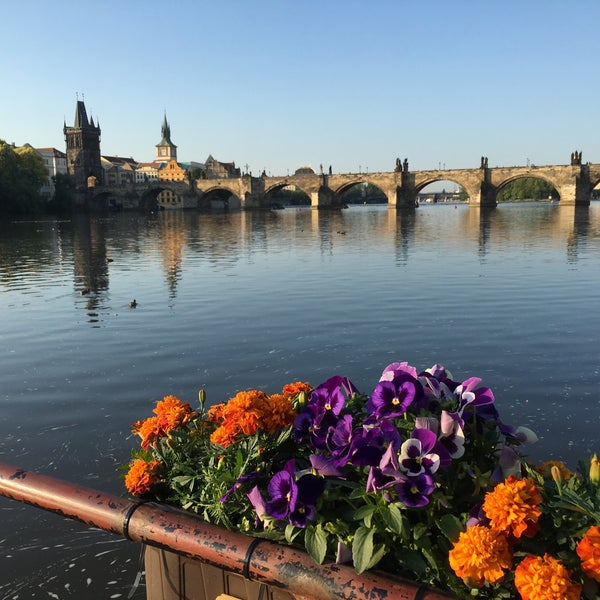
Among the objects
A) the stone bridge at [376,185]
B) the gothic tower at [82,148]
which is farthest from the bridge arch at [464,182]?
the gothic tower at [82,148]

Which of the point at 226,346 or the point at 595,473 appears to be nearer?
the point at 595,473

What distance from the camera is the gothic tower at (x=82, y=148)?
392ft

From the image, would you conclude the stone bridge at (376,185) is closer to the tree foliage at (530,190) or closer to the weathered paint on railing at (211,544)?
the tree foliage at (530,190)

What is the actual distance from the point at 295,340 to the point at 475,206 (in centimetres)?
7766

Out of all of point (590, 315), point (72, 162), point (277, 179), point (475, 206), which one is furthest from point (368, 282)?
point (72, 162)

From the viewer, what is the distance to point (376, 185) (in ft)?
291

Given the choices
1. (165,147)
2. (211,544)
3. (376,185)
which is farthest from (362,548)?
(165,147)

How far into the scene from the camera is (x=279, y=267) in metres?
20.7

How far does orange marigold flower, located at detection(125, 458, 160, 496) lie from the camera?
246 cm

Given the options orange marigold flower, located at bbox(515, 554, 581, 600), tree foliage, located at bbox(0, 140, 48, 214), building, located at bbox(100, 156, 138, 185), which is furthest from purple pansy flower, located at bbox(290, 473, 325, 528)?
building, located at bbox(100, 156, 138, 185)

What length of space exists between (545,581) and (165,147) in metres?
181

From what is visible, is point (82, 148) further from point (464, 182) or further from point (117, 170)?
point (464, 182)

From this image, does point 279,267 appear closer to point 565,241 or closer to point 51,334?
point 51,334

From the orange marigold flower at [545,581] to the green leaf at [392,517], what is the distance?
38 cm
